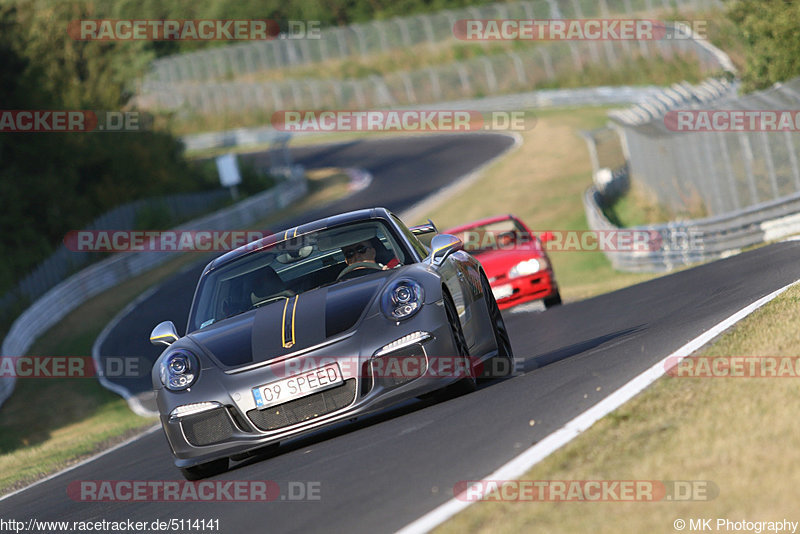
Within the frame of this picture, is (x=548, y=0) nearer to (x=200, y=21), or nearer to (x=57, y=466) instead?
(x=200, y=21)

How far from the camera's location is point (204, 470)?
735cm

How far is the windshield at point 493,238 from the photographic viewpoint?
53.8 feet

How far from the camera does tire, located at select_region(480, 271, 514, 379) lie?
820 cm

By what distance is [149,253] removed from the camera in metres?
38.2

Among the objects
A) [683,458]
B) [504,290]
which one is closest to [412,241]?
[683,458]

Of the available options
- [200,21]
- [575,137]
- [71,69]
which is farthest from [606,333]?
[200,21]

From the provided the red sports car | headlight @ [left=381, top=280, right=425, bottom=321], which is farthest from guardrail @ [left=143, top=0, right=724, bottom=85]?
headlight @ [left=381, top=280, right=425, bottom=321]

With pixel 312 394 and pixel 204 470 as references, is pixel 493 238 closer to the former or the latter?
pixel 204 470

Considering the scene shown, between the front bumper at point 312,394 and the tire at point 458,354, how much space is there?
0.53ft

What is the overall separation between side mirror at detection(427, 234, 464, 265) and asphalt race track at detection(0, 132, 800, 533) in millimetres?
941

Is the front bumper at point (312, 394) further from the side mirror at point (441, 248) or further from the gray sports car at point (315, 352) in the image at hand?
the side mirror at point (441, 248)

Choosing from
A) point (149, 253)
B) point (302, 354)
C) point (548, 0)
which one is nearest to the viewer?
point (302, 354)

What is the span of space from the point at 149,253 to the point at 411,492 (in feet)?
112

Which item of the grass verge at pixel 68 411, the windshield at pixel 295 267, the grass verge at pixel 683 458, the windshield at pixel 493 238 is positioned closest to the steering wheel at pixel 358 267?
the windshield at pixel 295 267
